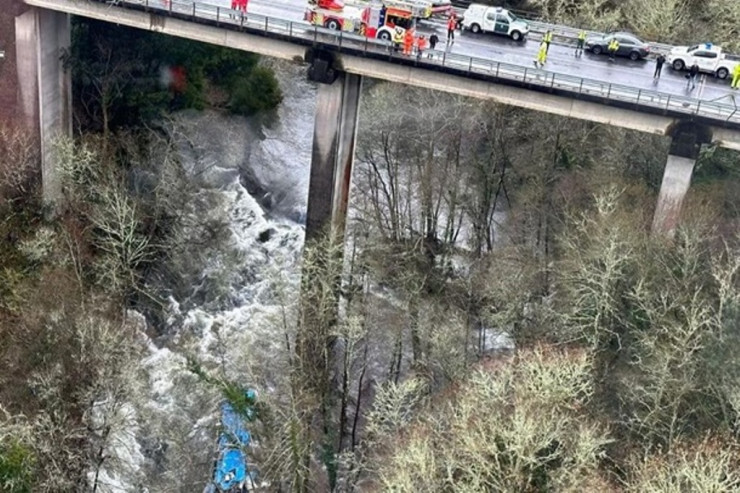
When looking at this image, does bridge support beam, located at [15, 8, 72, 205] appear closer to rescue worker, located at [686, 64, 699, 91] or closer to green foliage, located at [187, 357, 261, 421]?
green foliage, located at [187, 357, 261, 421]

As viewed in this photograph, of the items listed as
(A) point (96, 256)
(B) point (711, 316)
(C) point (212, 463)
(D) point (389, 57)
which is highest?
(D) point (389, 57)

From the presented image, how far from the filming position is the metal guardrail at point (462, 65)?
134 ft

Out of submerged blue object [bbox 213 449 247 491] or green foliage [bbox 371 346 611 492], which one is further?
submerged blue object [bbox 213 449 247 491]

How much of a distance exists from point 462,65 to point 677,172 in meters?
11.4

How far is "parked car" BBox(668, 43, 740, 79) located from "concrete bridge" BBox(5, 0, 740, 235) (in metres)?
3.92

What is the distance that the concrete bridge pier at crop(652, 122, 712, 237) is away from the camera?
4112 cm

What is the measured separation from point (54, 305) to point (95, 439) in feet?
22.5

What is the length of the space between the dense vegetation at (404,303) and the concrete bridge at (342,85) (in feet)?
7.16

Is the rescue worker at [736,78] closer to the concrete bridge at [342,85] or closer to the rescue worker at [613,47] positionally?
the concrete bridge at [342,85]

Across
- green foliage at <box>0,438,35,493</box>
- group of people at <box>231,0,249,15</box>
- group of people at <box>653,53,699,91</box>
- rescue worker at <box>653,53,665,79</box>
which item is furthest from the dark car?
green foliage at <box>0,438,35,493</box>

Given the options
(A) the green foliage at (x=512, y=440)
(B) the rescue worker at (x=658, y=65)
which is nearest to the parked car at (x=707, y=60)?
(B) the rescue worker at (x=658, y=65)

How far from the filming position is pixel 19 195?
49406 mm

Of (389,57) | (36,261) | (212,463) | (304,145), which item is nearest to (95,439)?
(212,463)

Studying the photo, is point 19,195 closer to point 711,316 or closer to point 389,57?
point 389,57
